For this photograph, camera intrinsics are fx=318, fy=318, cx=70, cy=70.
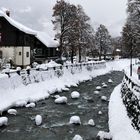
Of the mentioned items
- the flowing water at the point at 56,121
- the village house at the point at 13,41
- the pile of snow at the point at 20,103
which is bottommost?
the flowing water at the point at 56,121

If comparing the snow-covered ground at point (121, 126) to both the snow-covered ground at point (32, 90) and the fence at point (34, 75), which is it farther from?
the fence at point (34, 75)

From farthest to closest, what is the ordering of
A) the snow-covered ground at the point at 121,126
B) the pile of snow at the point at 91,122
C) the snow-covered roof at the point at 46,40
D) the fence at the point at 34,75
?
1. the snow-covered roof at the point at 46,40
2. the fence at the point at 34,75
3. the pile of snow at the point at 91,122
4. the snow-covered ground at the point at 121,126

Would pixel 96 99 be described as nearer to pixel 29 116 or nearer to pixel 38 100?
pixel 38 100

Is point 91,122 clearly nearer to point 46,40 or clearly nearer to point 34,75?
point 34,75

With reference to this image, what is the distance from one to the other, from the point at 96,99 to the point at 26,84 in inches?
256

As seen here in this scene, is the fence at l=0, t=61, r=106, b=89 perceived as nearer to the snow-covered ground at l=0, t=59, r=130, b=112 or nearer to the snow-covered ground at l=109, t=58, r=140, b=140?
the snow-covered ground at l=0, t=59, r=130, b=112

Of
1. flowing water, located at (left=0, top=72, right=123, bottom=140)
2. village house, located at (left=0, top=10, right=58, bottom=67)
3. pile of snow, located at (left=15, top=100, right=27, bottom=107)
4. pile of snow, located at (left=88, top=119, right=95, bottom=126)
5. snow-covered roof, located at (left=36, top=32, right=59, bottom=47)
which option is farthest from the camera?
snow-covered roof, located at (left=36, top=32, right=59, bottom=47)

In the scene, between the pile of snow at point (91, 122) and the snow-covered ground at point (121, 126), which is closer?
the snow-covered ground at point (121, 126)

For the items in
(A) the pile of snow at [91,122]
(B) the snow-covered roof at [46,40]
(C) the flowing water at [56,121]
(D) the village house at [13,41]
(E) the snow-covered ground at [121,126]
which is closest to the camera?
(E) the snow-covered ground at [121,126]

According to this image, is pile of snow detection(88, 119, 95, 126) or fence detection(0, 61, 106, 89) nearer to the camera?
pile of snow detection(88, 119, 95, 126)

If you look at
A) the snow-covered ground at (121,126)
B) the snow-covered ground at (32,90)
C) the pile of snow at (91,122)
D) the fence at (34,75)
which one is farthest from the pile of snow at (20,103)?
the snow-covered ground at (121,126)

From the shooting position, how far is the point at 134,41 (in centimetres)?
4784

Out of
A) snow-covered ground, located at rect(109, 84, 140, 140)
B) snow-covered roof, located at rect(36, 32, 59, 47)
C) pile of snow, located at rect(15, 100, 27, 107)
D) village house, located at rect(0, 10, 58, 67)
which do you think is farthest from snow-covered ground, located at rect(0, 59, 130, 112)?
snow-covered roof, located at rect(36, 32, 59, 47)

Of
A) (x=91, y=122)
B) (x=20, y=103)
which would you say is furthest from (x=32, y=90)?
(x=91, y=122)
